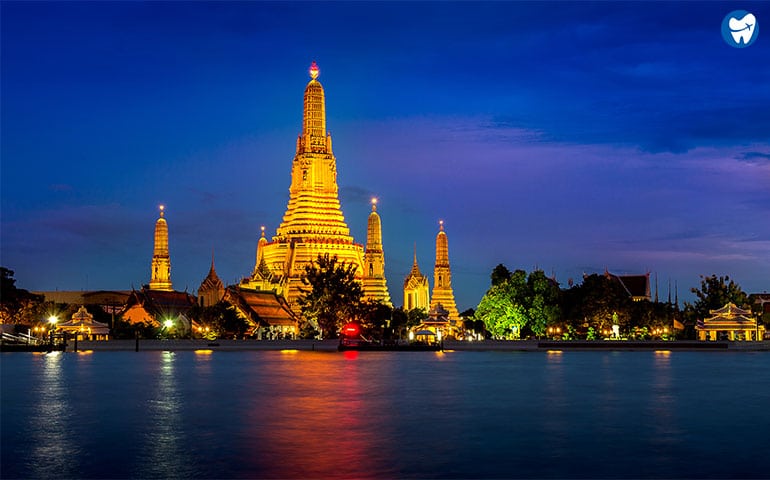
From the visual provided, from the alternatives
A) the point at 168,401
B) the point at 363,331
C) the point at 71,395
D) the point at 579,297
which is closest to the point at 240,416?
the point at 168,401

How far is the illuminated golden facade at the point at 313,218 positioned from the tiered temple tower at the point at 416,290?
13.7m

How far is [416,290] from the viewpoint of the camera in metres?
110

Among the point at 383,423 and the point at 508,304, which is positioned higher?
the point at 508,304

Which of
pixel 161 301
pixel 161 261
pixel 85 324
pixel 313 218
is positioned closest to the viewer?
pixel 85 324

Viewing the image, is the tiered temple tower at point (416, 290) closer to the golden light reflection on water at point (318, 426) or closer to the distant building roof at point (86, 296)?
the distant building roof at point (86, 296)

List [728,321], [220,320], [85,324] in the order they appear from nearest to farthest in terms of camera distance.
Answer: [85,324] < [220,320] < [728,321]

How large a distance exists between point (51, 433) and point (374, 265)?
72829mm

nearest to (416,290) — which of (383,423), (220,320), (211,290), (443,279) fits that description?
(443,279)

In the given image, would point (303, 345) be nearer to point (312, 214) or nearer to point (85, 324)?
point (85, 324)

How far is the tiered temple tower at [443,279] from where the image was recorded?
4213 inches

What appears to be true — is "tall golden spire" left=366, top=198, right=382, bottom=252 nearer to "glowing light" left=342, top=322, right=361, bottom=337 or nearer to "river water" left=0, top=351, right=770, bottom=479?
"glowing light" left=342, top=322, right=361, bottom=337

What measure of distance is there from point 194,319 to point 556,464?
59.1 m

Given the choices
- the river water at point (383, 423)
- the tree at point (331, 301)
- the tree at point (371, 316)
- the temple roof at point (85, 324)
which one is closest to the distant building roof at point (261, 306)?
the tree at point (331, 301)

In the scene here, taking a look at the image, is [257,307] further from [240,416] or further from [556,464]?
[556,464]
